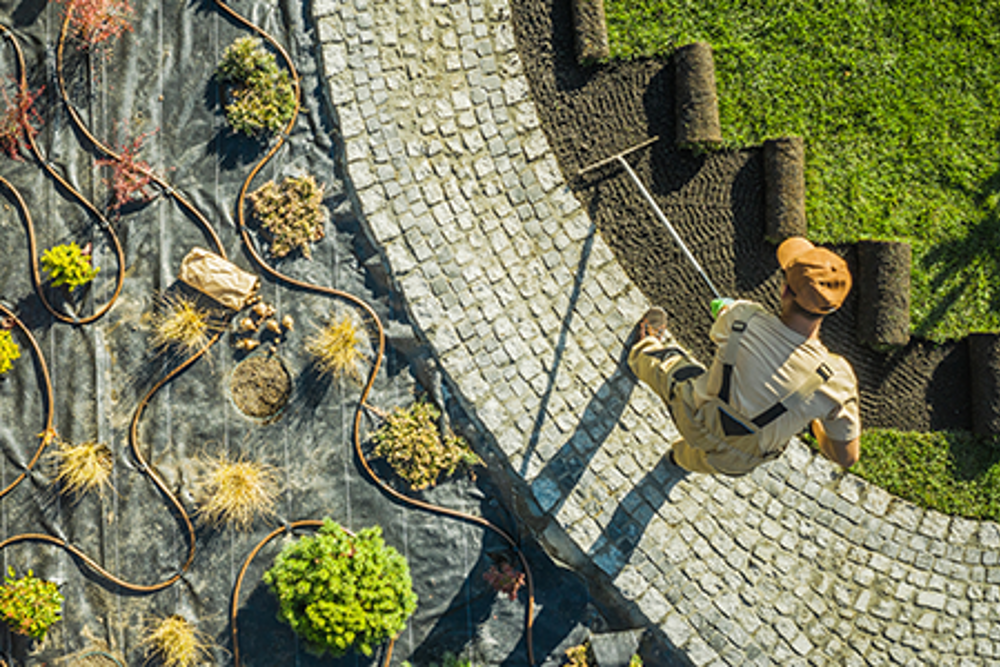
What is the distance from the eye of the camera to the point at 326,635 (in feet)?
19.6

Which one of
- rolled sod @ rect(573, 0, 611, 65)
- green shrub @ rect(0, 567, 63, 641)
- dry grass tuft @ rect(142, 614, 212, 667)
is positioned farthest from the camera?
rolled sod @ rect(573, 0, 611, 65)

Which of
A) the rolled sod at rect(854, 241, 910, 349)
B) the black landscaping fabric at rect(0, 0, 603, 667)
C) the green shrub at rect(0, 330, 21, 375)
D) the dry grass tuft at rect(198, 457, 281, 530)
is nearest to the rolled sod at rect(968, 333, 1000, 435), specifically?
the rolled sod at rect(854, 241, 910, 349)

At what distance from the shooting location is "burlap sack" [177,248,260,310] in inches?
262

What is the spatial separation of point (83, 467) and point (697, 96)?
22.3ft

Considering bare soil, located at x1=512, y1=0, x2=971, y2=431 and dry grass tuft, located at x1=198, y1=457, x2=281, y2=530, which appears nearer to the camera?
dry grass tuft, located at x1=198, y1=457, x2=281, y2=530

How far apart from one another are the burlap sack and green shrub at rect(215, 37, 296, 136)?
1319 mm

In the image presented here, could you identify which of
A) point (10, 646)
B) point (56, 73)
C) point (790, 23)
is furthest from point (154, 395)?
point (790, 23)

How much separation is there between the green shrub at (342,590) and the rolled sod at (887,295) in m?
5.01

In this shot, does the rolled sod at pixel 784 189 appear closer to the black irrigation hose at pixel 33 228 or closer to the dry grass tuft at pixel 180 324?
the dry grass tuft at pixel 180 324

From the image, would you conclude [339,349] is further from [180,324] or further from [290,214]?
[180,324]

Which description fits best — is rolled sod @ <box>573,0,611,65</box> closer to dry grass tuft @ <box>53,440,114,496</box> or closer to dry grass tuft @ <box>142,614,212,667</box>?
dry grass tuft @ <box>53,440,114,496</box>

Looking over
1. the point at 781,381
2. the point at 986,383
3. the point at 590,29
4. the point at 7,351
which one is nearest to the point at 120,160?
the point at 7,351

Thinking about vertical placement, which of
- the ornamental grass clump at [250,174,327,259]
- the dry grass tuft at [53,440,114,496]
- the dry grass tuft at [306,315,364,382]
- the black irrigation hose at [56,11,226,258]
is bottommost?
the dry grass tuft at [53,440,114,496]

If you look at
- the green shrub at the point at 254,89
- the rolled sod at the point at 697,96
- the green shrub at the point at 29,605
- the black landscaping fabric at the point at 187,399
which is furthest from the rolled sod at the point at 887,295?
the green shrub at the point at 29,605
